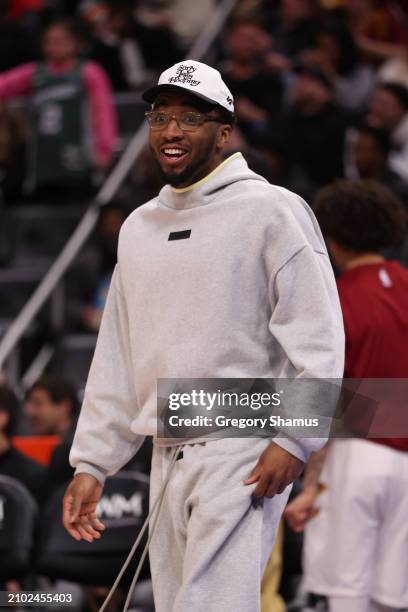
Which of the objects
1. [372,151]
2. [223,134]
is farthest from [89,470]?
[372,151]

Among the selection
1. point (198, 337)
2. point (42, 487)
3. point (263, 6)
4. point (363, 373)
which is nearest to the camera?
point (198, 337)

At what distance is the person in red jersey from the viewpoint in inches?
180

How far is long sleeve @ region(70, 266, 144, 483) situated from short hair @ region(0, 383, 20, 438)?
8.48 feet

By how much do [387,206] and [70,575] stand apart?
2.02 metres

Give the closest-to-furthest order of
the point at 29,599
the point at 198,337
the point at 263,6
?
the point at 198,337 < the point at 29,599 < the point at 263,6

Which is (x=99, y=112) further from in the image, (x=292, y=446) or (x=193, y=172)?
(x=292, y=446)

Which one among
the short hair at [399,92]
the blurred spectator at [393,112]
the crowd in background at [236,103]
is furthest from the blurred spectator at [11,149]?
the short hair at [399,92]

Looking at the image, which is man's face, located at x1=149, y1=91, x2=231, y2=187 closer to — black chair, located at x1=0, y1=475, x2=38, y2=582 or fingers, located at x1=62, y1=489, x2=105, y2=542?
fingers, located at x1=62, y1=489, x2=105, y2=542

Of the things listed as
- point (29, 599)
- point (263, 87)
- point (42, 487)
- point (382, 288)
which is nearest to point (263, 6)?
point (263, 87)

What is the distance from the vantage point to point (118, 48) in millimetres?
10953

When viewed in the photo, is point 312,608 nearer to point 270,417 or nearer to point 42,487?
point 42,487

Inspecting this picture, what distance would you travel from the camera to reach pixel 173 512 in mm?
3490

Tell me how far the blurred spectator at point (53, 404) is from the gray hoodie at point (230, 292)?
3440 mm

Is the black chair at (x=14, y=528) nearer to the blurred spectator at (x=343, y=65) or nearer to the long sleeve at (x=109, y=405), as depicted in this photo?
the long sleeve at (x=109, y=405)
